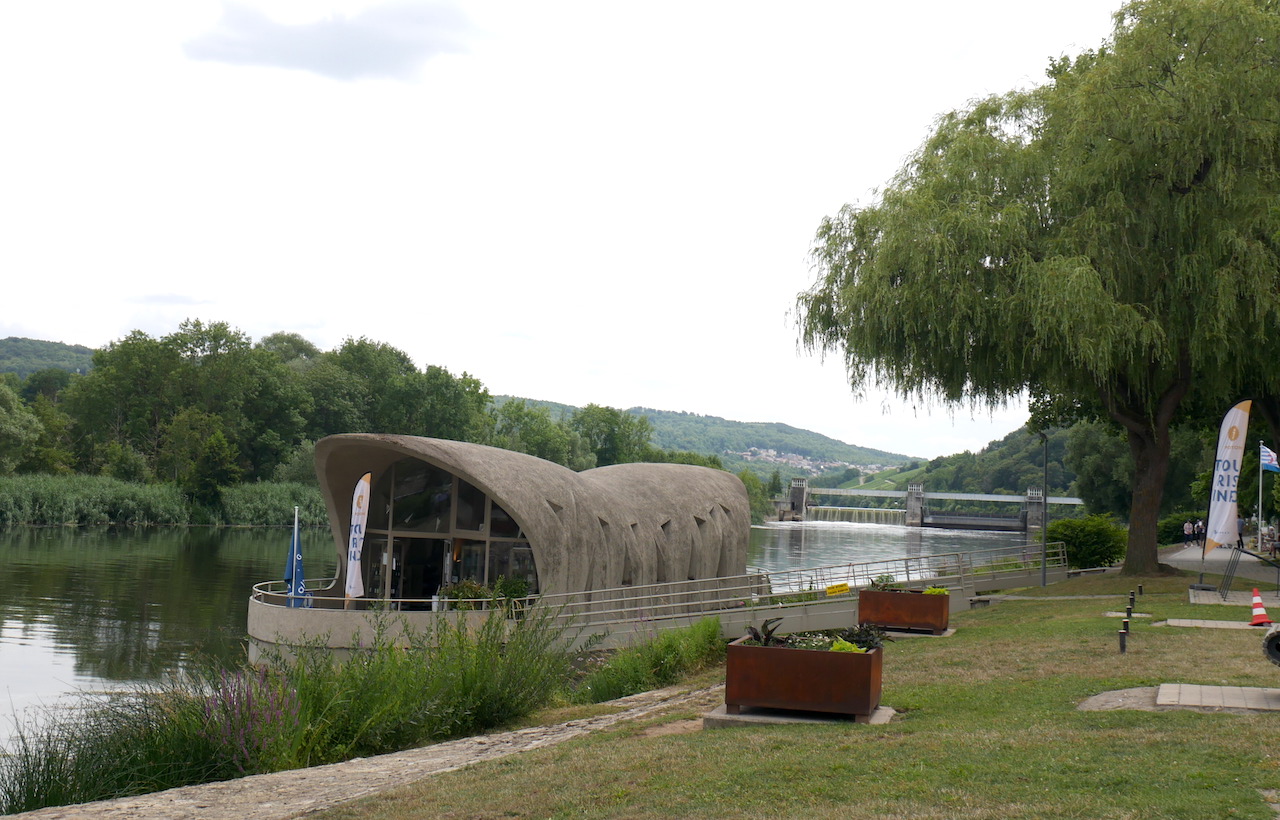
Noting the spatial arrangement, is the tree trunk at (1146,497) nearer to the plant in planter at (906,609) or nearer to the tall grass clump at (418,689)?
the plant in planter at (906,609)

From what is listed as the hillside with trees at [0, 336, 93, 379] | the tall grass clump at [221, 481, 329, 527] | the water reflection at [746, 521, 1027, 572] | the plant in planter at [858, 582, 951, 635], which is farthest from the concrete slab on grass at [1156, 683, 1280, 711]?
the hillside with trees at [0, 336, 93, 379]

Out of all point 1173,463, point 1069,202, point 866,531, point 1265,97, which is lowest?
point 866,531

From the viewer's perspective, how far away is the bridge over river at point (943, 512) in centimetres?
10300

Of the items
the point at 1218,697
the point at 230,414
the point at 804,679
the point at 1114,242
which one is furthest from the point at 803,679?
the point at 230,414

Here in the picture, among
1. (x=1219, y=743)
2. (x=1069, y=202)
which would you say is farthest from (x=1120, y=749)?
(x=1069, y=202)

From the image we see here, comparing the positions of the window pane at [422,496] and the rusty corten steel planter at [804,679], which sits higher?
the window pane at [422,496]

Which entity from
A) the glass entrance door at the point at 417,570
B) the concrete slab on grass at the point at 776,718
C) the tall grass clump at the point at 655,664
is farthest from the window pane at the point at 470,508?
the concrete slab on grass at the point at 776,718

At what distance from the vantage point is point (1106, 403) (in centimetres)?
2236

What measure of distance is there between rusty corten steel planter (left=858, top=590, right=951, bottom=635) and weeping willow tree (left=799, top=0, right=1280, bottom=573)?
568 centimetres

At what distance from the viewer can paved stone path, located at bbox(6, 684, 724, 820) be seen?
7113mm

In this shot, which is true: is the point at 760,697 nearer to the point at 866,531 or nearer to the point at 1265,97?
the point at 1265,97

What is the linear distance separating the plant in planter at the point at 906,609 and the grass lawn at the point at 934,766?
20.4ft

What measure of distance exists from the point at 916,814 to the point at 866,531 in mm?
112238

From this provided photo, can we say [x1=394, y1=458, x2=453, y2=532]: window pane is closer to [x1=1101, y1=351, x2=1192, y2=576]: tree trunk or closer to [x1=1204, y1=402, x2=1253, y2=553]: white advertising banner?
[x1=1101, y1=351, x2=1192, y2=576]: tree trunk
